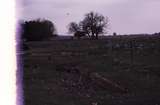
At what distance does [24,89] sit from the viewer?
13930mm

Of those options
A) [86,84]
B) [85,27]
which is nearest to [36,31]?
[85,27]

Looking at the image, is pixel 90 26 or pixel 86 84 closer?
pixel 86 84

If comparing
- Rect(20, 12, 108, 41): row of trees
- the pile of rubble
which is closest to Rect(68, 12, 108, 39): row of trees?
Rect(20, 12, 108, 41): row of trees

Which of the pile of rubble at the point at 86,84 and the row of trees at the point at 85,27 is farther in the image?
the row of trees at the point at 85,27

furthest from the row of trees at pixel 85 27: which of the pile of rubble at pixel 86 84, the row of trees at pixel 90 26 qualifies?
the pile of rubble at pixel 86 84

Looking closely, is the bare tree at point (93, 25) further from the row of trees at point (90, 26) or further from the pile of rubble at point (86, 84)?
the pile of rubble at point (86, 84)

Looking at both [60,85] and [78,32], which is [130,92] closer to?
[60,85]

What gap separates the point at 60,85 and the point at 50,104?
3.70 metres

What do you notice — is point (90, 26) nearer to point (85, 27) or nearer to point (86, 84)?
point (85, 27)

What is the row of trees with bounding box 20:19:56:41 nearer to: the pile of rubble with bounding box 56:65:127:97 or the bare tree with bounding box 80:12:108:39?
the bare tree with bounding box 80:12:108:39

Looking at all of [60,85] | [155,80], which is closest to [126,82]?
[155,80]
